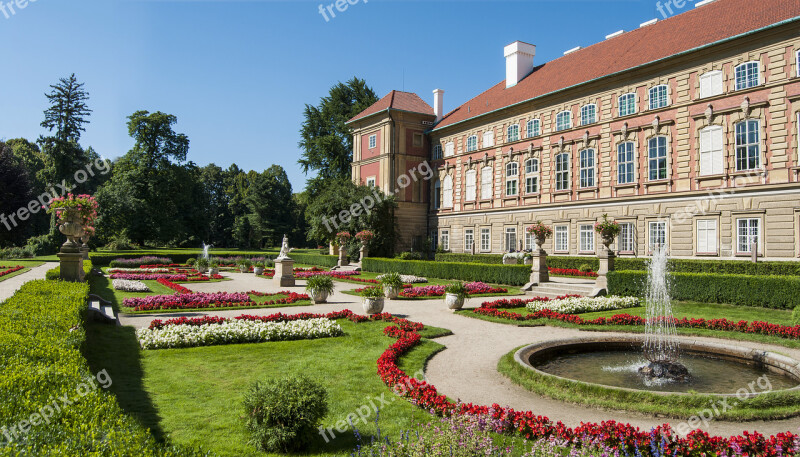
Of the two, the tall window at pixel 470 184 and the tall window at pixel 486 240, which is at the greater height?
the tall window at pixel 470 184

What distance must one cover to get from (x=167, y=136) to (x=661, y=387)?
57.3m

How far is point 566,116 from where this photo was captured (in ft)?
98.9

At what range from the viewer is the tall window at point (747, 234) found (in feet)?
70.3

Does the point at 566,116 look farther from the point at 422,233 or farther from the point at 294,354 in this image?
the point at 294,354

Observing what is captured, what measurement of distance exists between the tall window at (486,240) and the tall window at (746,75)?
55.5ft

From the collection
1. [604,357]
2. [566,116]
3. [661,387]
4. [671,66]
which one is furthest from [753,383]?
[566,116]

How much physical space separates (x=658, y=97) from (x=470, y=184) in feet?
47.9

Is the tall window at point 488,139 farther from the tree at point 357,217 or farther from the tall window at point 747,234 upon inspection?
the tall window at point 747,234

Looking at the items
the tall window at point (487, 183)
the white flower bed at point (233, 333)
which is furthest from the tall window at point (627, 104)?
the white flower bed at point (233, 333)

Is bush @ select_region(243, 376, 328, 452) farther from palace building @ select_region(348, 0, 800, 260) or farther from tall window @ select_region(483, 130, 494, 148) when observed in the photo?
tall window @ select_region(483, 130, 494, 148)

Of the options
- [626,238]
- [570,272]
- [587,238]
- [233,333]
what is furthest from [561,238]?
[233,333]

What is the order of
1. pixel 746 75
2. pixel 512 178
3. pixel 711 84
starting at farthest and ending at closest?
1. pixel 512 178
2. pixel 711 84
3. pixel 746 75

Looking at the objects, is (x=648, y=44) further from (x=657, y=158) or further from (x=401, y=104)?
(x=401, y=104)

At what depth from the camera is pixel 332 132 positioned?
169 ft
